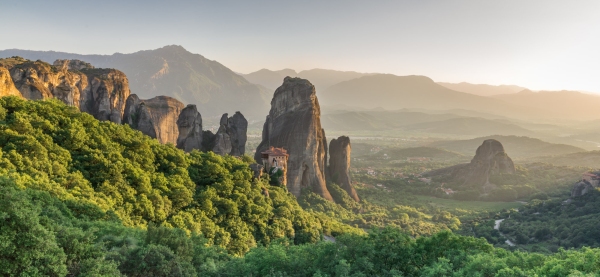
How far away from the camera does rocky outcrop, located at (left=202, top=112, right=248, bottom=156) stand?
50.1 meters

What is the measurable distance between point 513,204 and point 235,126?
6263cm

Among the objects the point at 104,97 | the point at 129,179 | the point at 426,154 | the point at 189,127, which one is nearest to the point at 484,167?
the point at 426,154

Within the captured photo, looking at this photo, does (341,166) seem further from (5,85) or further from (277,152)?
(5,85)

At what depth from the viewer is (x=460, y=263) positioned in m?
18.6

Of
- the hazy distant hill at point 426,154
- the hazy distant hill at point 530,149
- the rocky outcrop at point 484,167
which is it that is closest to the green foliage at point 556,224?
the rocky outcrop at point 484,167

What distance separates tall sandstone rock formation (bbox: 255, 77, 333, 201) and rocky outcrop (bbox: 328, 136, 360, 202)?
6153 millimetres

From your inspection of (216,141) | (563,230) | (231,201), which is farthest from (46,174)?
(563,230)

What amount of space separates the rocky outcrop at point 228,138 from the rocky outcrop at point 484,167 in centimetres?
6507

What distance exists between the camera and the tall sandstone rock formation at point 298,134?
190 ft

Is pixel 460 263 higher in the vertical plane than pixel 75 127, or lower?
lower

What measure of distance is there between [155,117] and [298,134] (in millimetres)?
22378


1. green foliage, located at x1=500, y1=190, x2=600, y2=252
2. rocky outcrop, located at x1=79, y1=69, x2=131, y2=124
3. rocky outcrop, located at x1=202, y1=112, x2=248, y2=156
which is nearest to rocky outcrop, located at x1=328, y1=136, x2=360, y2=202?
rocky outcrop, located at x1=202, y1=112, x2=248, y2=156

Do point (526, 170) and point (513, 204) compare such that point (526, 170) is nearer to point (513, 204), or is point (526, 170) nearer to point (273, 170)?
point (513, 204)

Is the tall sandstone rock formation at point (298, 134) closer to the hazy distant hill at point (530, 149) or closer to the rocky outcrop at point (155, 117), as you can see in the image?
the rocky outcrop at point (155, 117)
